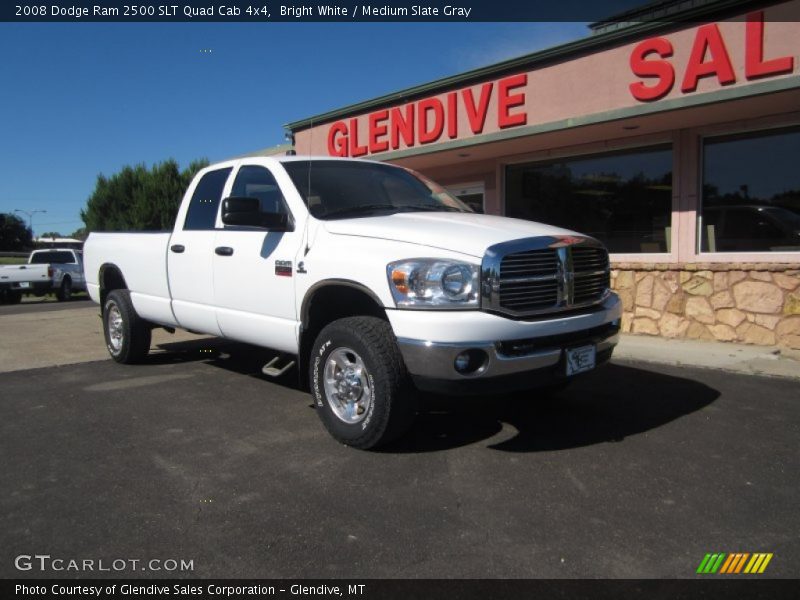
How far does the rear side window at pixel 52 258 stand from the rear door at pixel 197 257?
18460 millimetres

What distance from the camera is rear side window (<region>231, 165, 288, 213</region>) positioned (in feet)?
16.2

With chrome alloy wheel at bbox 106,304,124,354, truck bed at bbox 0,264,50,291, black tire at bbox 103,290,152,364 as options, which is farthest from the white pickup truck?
truck bed at bbox 0,264,50,291

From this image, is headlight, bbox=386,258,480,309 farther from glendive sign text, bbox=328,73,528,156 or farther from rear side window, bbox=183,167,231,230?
glendive sign text, bbox=328,73,528,156

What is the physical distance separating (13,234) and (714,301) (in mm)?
101284

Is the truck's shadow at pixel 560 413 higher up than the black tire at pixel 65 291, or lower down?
lower down

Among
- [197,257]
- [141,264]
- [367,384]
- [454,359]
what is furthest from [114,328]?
[454,359]

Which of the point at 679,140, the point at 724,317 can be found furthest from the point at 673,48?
the point at 724,317

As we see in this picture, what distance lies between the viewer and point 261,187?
5164 millimetres

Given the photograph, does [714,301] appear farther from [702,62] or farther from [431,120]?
[431,120]

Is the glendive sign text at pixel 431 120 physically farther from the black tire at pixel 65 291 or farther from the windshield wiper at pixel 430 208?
the black tire at pixel 65 291

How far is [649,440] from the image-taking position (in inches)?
163

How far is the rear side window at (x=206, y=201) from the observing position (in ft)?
18.2

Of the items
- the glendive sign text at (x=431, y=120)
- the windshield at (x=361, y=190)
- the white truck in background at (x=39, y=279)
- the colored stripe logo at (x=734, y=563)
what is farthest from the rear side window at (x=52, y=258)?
the colored stripe logo at (x=734, y=563)
